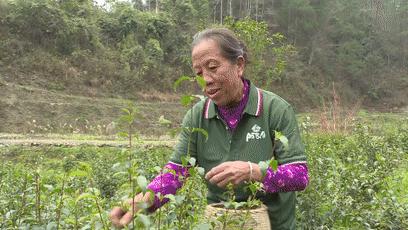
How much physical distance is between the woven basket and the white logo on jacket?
1.40ft

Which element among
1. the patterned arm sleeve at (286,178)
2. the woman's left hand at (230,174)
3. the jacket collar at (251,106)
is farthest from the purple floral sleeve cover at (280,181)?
the jacket collar at (251,106)

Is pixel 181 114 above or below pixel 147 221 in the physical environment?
below

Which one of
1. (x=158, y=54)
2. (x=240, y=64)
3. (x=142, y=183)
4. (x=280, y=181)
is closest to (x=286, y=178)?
(x=280, y=181)

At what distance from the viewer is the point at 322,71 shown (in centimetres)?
5000

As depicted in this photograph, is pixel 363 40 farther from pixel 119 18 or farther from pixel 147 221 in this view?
pixel 147 221

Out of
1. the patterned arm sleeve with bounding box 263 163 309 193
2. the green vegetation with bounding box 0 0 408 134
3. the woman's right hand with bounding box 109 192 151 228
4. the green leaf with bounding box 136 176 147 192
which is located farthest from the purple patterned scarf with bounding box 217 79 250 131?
the green vegetation with bounding box 0 0 408 134

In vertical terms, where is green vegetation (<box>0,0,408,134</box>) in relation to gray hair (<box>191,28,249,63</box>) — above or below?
below

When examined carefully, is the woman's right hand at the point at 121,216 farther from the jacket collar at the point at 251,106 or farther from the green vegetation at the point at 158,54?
the green vegetation at the point at 158,54

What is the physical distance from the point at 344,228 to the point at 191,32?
35.4m

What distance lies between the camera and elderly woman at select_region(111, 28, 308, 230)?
1869 mm

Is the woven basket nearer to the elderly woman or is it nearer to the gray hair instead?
the elderly woman

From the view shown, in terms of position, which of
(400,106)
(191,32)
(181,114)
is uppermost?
(191,32)

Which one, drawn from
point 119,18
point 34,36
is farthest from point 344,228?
point 119,18

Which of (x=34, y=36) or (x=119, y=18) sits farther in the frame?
(x=119, y=18)
